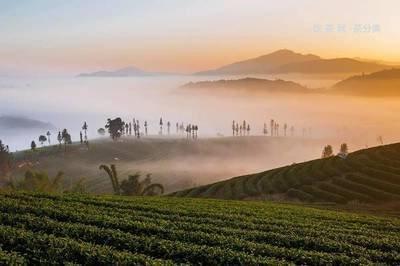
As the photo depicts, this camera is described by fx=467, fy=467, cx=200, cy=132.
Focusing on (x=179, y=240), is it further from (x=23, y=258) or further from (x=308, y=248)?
(x=23, y=258)

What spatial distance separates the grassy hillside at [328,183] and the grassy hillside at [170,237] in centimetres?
4488

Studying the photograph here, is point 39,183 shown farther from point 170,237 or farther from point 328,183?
point 170,237

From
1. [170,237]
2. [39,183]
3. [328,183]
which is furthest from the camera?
[328,183]

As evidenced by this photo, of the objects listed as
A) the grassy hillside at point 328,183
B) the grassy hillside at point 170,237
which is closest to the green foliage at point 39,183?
the grassy hillside at point 328,183

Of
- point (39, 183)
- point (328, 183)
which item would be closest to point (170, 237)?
point (39, 183)

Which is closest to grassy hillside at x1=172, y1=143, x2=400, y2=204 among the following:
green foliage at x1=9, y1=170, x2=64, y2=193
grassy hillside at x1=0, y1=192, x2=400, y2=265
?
green foliage at x1=9, y1=170, x2=64, y2=193

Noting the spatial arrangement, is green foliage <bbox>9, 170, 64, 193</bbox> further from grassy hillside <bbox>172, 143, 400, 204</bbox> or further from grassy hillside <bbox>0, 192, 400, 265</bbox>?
grassy hillside <bbox>0, 192, 400, 265</bbox>

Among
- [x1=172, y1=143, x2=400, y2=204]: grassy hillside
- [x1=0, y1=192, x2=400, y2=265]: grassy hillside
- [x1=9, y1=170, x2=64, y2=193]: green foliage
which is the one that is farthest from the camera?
[x1=172, y1=143, x2=400, y2=204]: grassy hillside

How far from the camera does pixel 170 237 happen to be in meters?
28.9

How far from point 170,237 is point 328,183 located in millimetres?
68934

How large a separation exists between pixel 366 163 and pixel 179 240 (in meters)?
82.3

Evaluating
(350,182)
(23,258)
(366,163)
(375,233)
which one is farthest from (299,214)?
(366,163)

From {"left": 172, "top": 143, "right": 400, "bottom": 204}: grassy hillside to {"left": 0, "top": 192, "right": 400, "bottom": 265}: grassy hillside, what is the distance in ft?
147

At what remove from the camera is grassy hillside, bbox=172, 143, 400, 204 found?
85.0m
